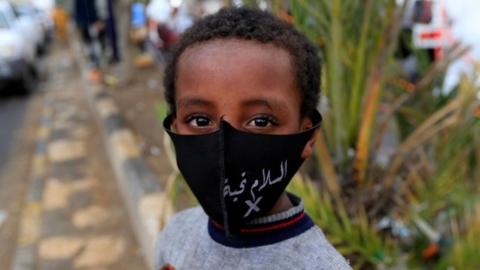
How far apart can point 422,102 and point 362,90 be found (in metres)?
0.51

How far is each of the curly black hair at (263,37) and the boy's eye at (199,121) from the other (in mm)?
175

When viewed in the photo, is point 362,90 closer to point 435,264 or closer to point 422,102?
point 422,102

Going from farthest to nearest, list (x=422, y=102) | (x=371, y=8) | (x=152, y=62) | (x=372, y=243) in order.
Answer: (x=152, y=62) → (x=422, y=102) → (x=371, y=8) → (x=372, y=243)

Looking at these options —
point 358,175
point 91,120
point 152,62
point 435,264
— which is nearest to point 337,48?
point 358,175

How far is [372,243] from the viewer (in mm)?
2551

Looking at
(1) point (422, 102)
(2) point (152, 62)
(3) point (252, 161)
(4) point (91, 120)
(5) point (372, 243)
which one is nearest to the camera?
(3) point (252, 161)

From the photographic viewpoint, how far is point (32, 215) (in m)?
4.94

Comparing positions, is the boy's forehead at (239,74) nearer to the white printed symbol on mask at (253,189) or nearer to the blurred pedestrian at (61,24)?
the white printed symbol on mask at (253,189)

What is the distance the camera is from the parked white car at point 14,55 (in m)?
10.3

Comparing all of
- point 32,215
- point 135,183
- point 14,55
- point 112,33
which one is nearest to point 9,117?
point 14,55

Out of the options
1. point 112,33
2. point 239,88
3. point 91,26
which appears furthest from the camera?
point 91,26

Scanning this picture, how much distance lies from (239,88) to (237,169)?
188 millimetres

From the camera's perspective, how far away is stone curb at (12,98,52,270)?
13.7 feet

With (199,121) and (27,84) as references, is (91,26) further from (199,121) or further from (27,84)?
(199,121)
